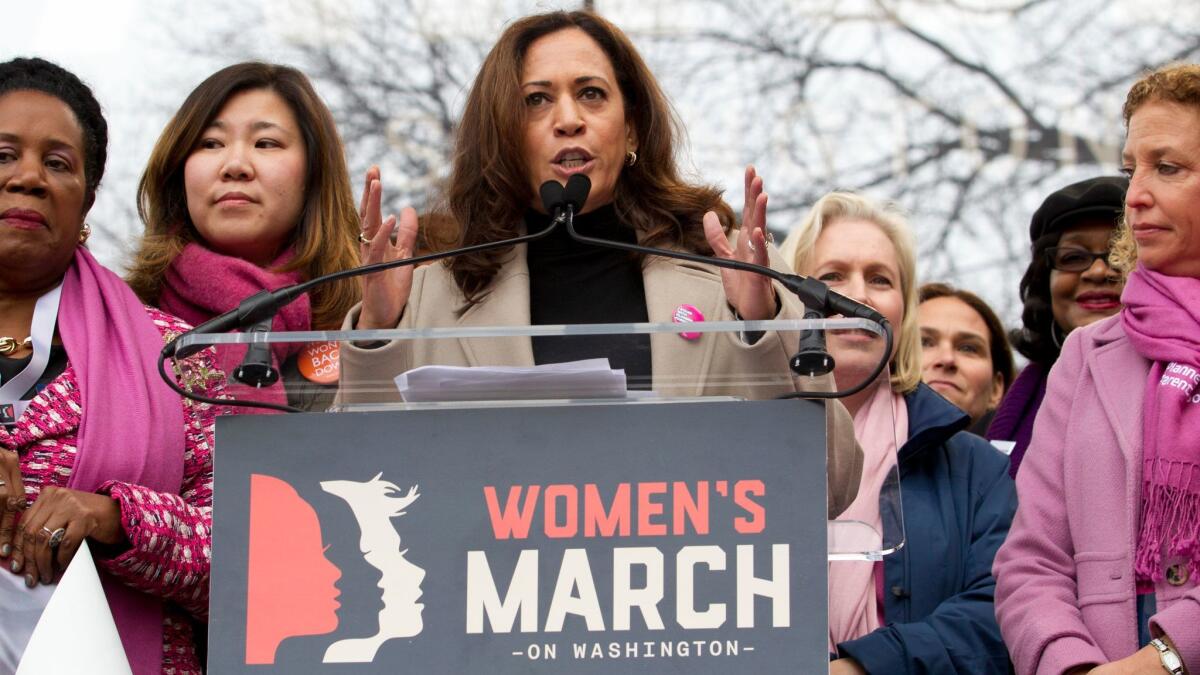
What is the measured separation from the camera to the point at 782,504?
2.35m

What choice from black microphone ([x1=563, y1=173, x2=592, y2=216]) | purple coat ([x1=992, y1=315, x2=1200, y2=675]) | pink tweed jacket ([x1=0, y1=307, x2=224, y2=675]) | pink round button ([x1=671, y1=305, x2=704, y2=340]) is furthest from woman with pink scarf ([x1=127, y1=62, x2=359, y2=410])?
purple coat ([x1=992, y1=315, x2=1200, y2=675])

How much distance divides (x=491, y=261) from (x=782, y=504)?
1.40m

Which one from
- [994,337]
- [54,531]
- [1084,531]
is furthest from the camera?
[994,337]

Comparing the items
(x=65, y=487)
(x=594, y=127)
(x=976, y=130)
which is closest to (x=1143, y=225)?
(x=594, y=127)

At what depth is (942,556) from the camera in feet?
12.5

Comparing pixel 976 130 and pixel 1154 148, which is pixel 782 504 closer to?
pixel 1154 148

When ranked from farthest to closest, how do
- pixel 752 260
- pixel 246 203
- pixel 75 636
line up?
1. pixel 246 203
2. pixel 752 260
3. pixel 75 636

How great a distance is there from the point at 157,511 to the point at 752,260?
3.90ft

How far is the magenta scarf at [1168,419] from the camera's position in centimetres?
315

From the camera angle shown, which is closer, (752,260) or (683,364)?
(683,364)

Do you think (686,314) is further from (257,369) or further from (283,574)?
(283,574)

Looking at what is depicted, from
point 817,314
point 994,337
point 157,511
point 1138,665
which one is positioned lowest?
point 1138,665

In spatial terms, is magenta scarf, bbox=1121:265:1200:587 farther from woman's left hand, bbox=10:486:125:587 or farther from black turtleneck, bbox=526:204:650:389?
woman's left hand, bbox=10:486:125:587

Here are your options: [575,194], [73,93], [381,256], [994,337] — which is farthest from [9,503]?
[994,337]
